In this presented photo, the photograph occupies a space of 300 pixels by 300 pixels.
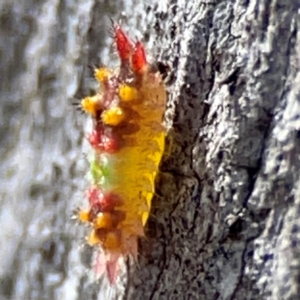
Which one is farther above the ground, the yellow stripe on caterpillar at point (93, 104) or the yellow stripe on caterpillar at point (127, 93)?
the yellow stripe on caterpillar at point (127, 93)

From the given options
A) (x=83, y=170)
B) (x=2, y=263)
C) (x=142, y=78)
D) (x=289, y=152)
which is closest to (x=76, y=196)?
(x=83, y=170)

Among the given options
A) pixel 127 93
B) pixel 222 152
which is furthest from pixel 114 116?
pixel 222 152

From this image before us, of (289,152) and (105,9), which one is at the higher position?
(105,9)

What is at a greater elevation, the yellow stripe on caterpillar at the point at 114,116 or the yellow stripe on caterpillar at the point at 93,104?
the yellow stripe on caterpillar at the point at 93,104

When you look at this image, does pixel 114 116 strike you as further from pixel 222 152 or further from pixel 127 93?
pixel 222 152

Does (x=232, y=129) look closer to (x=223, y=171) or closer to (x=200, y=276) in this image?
(x=223, y=171)

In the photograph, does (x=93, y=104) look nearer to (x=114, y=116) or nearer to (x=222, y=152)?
(x=114, y=116)

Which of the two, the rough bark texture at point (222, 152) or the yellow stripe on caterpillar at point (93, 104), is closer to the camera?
the rough bark texture at point (222, 152)

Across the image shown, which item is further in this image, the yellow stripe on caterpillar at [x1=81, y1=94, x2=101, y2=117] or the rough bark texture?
the yellow stripe on caterpillar at [x1=81, y1=94, x2=101, y2=117]
